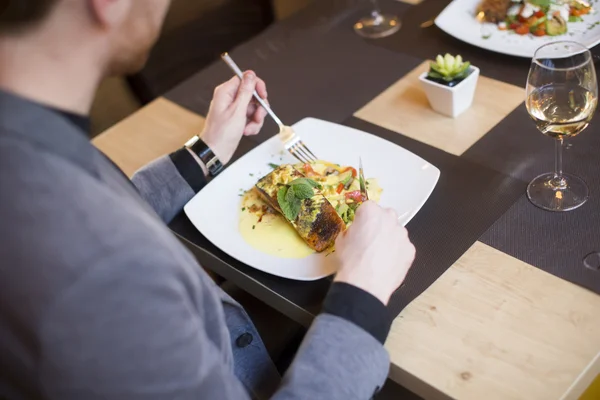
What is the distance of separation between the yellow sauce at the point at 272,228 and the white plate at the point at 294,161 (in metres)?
0.01

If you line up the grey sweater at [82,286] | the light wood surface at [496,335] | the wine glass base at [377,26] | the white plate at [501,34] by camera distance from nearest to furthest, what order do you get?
1. the grey sweater at [82,286]
2. the light wood surface at [496,335]
3. the white plate at [501,34]
4. the wine glass base at [377,26]

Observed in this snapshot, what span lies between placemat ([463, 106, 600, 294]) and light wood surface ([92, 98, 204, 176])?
2.01 ft

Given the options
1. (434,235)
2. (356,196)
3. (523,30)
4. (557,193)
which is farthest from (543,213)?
(523,30)

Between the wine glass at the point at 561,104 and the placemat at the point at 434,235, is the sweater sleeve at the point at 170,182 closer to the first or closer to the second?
the placemat at the point at 434,235

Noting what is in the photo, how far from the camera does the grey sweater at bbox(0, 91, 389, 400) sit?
0.62 m

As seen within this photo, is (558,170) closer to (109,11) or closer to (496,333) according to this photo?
(496,333)

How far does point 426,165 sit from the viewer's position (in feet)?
3.60

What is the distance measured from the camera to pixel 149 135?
1429mm

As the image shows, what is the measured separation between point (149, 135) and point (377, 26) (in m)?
0.59

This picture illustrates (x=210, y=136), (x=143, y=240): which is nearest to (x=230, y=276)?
(x=210, y=136)

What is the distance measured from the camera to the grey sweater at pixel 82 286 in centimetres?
Result: 62

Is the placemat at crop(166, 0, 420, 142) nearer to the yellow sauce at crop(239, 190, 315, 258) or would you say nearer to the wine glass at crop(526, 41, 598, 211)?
the yellow sauce at crop(239, 190, 315, 258)

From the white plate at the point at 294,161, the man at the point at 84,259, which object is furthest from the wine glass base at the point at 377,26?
the man at the point at 84,259

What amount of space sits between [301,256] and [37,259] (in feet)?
1.52
